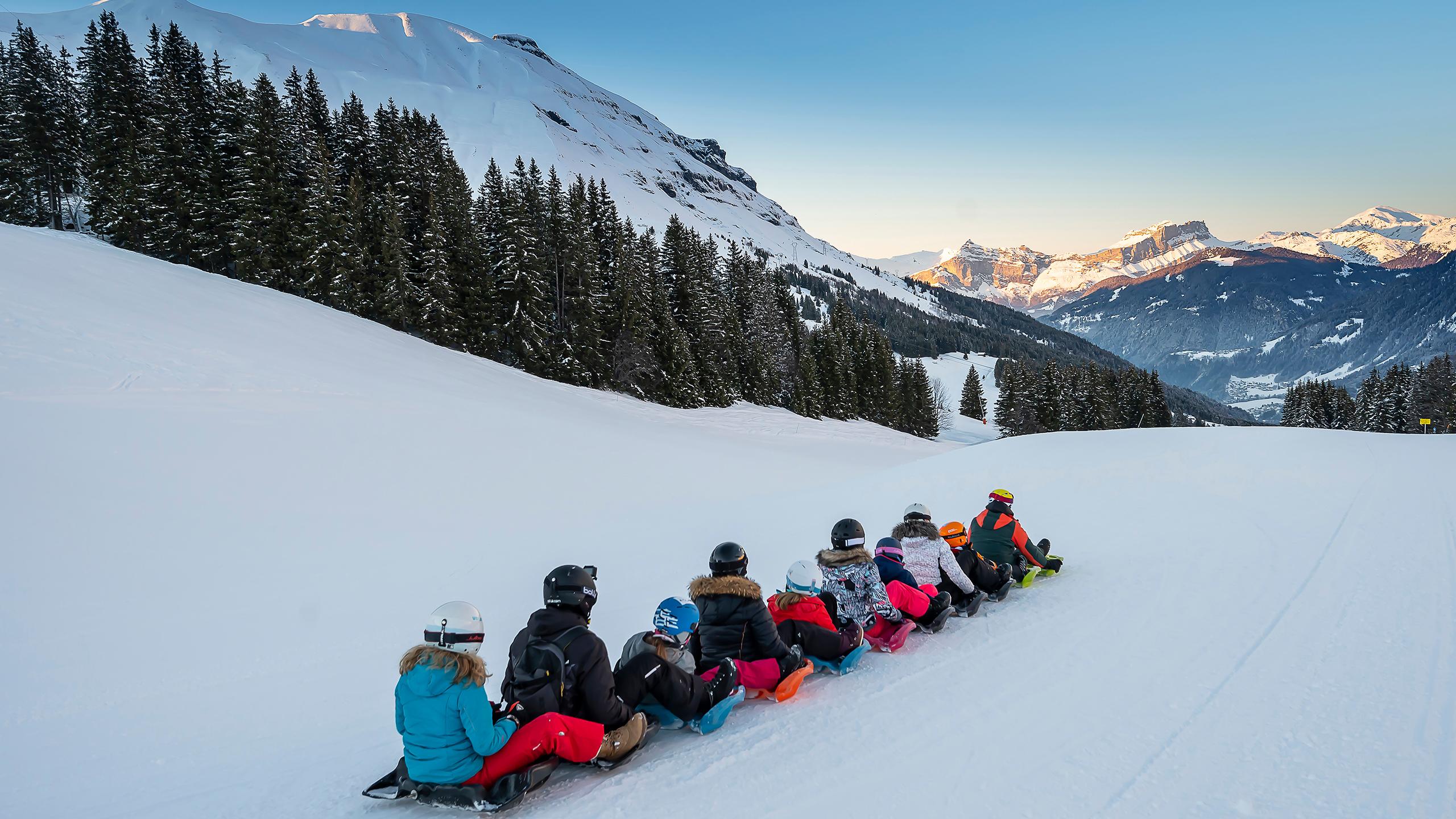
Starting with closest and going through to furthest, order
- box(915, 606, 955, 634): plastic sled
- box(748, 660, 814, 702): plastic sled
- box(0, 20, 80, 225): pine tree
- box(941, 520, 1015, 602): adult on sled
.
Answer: box(748, 660, 814, 702): plastic sled
box(915, 606, 955, 634): plastic sled
box(941, 520, 1015, 602): adult on sled
box(0, 20, 80, 225): pine tree

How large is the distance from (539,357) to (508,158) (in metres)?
141

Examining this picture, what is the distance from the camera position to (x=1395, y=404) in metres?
61.8

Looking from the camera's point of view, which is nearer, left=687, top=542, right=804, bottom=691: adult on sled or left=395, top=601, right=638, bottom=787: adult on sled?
left=395, top=601, right=638, bottom=787: adult on sled

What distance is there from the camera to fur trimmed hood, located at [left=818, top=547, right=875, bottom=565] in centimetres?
680

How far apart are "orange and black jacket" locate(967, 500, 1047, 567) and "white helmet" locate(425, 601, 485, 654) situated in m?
6.91

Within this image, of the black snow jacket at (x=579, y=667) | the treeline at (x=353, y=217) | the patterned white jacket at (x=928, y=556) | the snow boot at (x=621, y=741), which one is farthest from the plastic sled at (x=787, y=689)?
the treeline at (x=353, y=217)

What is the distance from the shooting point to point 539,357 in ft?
123

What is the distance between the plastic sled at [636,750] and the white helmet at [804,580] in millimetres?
1806

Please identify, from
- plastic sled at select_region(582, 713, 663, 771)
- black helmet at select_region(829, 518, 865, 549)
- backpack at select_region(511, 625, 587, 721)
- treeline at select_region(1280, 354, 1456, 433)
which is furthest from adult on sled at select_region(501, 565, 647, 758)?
treeline at select_region(1280, 354, 1456, 433)

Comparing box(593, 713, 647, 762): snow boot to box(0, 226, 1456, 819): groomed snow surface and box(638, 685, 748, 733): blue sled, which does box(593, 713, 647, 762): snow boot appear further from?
box(638, 685, 748, 733): blue sled

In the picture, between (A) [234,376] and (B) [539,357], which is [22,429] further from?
(B) [539,357]

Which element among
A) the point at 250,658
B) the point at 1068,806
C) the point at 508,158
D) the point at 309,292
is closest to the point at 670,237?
the point at 309,292

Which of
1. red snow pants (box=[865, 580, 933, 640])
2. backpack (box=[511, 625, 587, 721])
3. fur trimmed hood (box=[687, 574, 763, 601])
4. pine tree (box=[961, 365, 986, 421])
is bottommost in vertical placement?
red snow pants (box=[865, 580, 933, 640])

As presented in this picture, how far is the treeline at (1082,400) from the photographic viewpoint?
2436 inches
